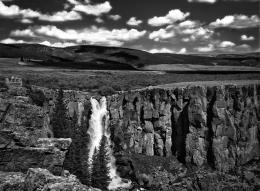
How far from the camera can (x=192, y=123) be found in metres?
112

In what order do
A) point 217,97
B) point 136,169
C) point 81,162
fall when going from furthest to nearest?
point 217,97 → point 136,169 → point 81,162

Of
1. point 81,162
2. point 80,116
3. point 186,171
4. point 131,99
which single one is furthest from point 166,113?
point 81,162

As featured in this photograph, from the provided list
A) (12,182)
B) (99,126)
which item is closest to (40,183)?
(12,182)

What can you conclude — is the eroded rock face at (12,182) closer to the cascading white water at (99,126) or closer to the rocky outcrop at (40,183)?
the rocky outcrop at (40,183)

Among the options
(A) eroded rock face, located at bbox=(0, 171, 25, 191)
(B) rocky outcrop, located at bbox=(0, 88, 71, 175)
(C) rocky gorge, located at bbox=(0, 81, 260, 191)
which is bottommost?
(C) rocky gorge, located at bbox=(0, 81, 260, 191)

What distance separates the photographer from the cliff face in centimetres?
11119

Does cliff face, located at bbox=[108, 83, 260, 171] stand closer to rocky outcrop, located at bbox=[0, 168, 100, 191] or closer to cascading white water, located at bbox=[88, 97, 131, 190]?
cascading white water, located at bbox=[88, 97, 131, 190]

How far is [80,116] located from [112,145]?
1388 centimetres

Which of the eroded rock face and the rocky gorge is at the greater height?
the eroded rock face

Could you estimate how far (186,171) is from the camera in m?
108

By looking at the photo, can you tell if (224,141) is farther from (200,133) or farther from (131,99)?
(131,99)

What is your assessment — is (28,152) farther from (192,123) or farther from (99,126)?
(192,123)

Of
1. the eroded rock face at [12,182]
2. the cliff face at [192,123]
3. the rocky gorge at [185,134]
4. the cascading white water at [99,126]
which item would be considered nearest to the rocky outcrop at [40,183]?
the eroded rock face at [12,182]

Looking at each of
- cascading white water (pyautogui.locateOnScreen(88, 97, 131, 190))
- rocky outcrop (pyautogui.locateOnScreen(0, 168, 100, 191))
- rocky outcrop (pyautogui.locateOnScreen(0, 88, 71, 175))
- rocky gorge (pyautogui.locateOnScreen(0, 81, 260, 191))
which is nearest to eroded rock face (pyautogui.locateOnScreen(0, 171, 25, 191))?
rocky outcrop (pyautogui.locateOnScreen(0, 168, 100, 191))
